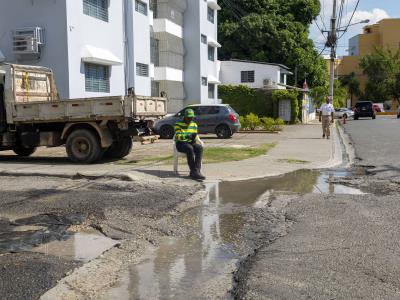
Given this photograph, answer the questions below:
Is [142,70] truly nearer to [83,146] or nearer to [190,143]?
[83,146]

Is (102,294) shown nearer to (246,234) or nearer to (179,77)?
(246,234)

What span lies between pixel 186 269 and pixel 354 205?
396 cm

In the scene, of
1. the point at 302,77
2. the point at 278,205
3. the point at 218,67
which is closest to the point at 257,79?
the point at 218,67

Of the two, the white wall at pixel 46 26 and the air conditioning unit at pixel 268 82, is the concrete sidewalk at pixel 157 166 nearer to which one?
the white wall at pixel 46 26

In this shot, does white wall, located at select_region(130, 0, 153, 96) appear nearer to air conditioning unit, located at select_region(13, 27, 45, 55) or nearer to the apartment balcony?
the apartment balcony

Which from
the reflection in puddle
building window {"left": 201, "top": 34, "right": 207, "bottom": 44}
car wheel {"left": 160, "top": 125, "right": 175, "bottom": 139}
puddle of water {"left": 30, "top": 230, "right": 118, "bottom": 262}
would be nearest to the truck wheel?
the reflection in puddle

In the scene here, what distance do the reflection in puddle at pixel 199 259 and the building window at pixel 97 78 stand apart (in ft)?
41.3

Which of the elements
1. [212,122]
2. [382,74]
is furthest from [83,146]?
[382,74]

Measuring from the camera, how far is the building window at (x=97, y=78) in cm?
2088

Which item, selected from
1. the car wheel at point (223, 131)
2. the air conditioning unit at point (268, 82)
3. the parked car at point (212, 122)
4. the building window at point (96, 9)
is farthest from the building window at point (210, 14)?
the car wheel at point (223, 131)

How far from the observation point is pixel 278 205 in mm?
8453

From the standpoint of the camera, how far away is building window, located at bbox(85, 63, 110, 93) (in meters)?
20.9

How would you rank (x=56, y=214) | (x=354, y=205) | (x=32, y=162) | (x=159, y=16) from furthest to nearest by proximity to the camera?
(x=159, y=16)
(x=32, y=162)
(x=354, y=205)
(x=56, y=214)

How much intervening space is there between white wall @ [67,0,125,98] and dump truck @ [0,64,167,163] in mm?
5134
